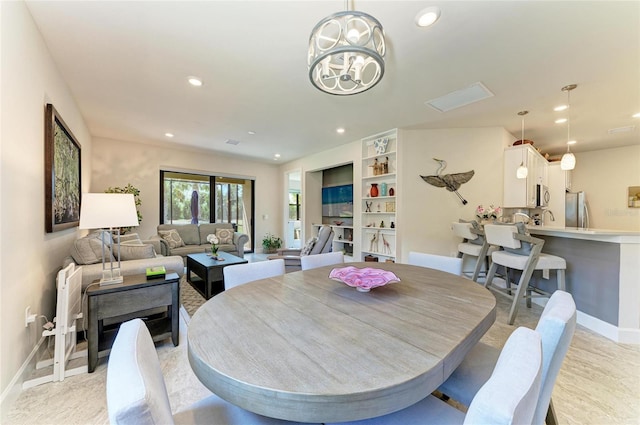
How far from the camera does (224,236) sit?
569 centimetres

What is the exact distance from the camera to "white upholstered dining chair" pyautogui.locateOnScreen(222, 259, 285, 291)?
5.21 feet

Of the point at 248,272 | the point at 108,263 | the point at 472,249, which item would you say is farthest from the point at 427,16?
the point at 108,263

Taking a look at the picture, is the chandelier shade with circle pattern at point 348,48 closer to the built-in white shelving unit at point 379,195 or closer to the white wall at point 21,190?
the white wall at point 21,190

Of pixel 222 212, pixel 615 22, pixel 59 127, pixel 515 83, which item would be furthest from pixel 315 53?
pixel 222 212

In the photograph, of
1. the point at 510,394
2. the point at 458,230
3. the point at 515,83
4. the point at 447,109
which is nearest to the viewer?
the point at 510,394

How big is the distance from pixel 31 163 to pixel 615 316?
17.2 feet

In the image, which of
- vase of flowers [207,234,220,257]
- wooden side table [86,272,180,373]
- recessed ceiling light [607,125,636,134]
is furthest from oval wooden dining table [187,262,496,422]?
recessed ceiling light [607,125,636,134]

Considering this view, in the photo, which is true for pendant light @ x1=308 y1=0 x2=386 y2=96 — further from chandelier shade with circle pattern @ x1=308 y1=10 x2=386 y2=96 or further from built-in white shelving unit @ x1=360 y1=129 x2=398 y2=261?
built-in white shelving unit @ x1=360 y1=129 x2=398 y2=261

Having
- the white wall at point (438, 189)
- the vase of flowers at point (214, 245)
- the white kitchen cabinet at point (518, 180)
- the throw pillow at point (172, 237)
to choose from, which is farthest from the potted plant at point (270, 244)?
the white kitchen cabinet at point (518, 180)

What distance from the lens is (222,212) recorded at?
21.9 ft

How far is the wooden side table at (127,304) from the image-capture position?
184 cm

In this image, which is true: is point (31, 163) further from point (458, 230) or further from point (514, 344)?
point (458, 230)

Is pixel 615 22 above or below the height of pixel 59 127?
above

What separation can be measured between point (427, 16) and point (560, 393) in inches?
108
